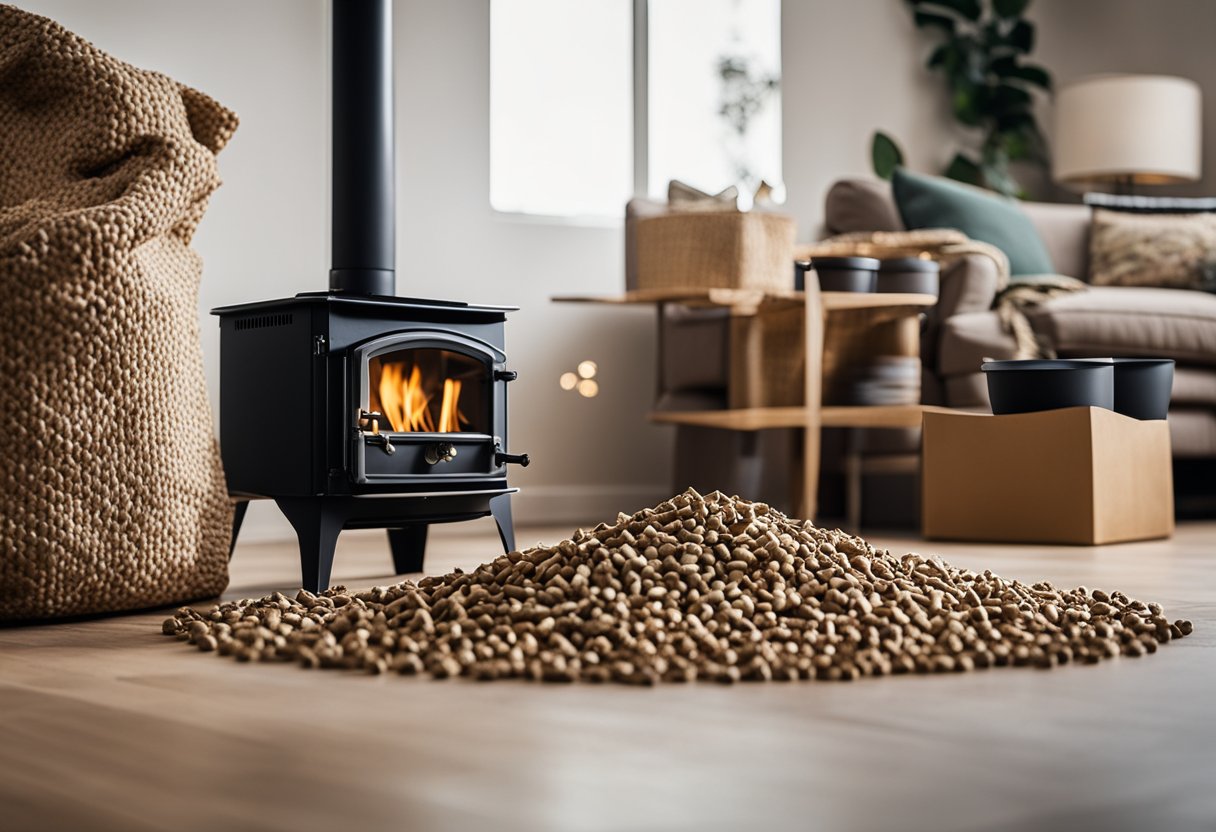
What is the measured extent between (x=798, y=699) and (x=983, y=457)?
2.18 metres

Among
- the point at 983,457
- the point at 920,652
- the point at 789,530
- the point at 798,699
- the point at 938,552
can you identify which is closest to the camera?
the point at 798,699

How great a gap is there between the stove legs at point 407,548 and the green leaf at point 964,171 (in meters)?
3.14

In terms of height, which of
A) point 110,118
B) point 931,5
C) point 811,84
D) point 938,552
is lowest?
point 938,552

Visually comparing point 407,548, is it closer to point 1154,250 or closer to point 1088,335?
point 1088,335

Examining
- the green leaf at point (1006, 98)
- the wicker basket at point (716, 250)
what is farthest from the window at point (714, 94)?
the green leaf at point (1006, 98)

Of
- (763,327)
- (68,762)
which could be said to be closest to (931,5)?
(763,327)

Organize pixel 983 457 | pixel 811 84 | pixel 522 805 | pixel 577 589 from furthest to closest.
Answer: pixel 811 84, pixel 983 457, pixel 577 589, pixel 522 805

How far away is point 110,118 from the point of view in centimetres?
222

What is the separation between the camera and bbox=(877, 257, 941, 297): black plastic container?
376 cm

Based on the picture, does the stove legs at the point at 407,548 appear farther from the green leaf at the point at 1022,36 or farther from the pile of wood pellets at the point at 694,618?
the green leaf at the point at 1022,36

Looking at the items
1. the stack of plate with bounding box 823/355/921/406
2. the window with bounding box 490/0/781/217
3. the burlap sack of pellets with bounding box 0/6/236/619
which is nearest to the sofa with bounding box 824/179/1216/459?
the stack of plate with bounding box 823/355/921/406

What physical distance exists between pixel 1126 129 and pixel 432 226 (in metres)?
2.75

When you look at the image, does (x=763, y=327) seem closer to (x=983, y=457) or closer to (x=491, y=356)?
(x=983, y=457)

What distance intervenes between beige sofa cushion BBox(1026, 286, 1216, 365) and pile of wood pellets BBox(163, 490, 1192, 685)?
6.53ft
